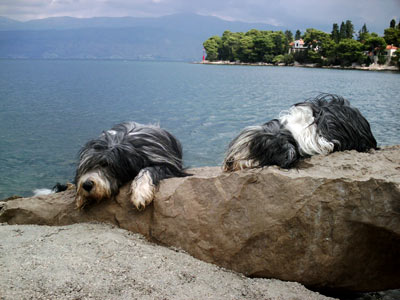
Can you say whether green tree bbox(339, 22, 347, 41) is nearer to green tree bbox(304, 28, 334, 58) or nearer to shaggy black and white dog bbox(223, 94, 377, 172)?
green tree bbox(304, 28, 334, 58)

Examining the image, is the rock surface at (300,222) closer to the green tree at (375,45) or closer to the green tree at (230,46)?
the green tree at (375,45)

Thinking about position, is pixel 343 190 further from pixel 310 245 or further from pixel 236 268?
pixel 236 268

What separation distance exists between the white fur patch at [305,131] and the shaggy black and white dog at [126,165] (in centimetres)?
146

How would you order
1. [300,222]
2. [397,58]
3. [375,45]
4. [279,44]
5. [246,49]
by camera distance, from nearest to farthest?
[300,222], [397,58], [375,45], [279,44], [246,49]

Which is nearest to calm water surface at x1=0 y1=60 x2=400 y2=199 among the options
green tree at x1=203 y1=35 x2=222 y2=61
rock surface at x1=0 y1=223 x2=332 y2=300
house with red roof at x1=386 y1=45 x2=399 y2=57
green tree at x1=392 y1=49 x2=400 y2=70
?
rock surface at x1=0 y1=223 x2=332 y2=300

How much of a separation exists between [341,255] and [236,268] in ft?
3.12

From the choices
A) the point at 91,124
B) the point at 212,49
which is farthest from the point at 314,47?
the point at 91,124

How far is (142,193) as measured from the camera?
430 cm

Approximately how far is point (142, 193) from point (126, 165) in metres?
0.56

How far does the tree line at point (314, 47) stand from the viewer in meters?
80.9

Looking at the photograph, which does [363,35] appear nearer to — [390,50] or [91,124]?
[390,50]

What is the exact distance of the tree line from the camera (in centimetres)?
8094

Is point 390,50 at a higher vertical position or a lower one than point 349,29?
lower

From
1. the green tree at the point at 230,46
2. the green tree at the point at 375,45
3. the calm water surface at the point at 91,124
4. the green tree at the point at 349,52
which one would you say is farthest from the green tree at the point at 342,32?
the calm water surface at the point at 91,124
